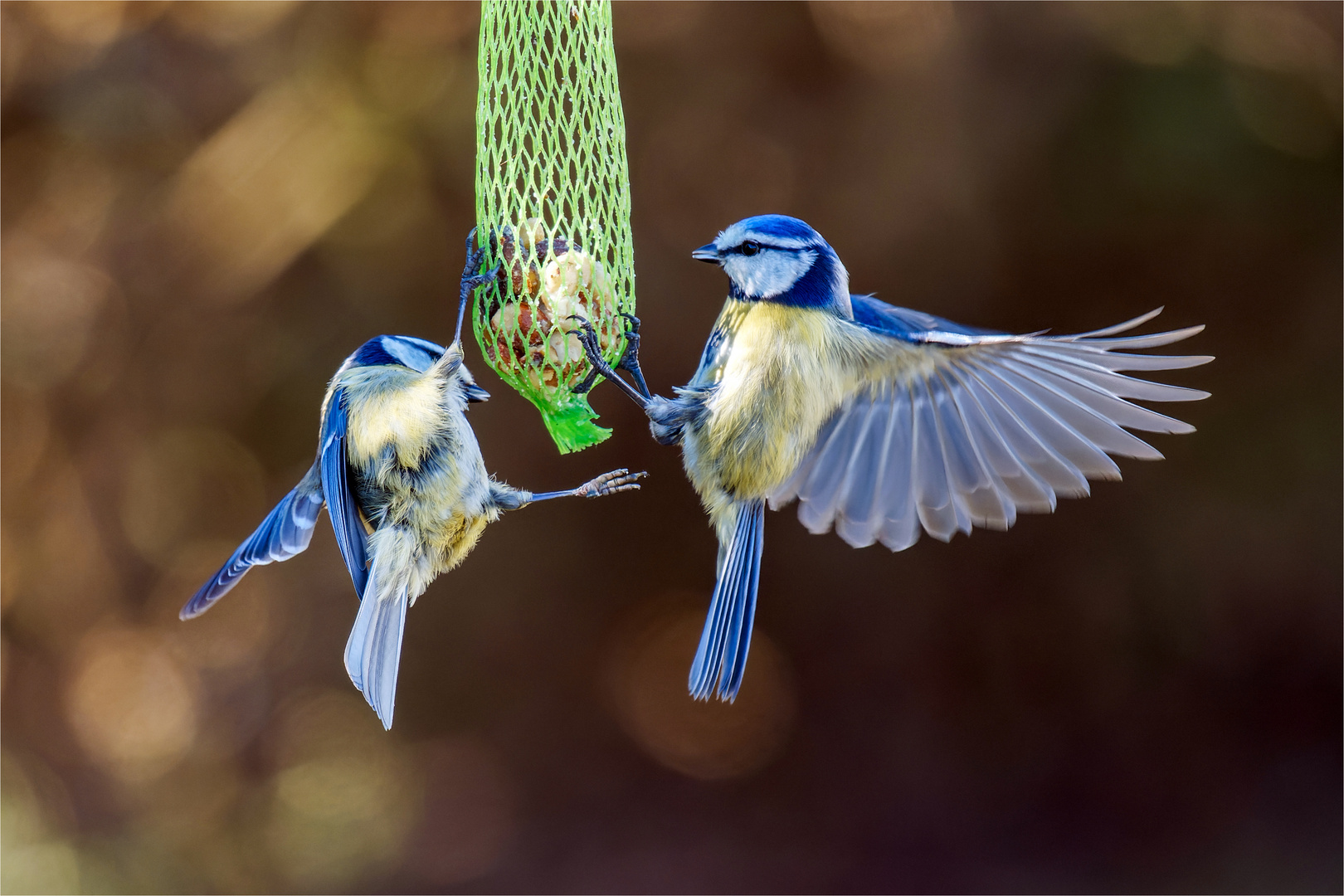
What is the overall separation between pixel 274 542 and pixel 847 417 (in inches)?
47.4

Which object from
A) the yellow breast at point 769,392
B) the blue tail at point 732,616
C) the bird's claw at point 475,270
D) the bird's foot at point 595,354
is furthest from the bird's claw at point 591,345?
the blue tail at point 732,616

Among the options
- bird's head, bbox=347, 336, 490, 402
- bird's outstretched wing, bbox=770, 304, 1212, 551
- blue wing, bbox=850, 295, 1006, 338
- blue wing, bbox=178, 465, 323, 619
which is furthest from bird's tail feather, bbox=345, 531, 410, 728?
blue wing, bbox=850, 295, 1006, 338

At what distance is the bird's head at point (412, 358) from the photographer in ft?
7.04

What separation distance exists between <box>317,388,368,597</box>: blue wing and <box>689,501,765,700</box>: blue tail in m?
0.68

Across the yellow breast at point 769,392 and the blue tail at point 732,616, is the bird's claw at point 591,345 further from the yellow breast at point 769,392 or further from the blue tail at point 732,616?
the blue tail at point 732,616

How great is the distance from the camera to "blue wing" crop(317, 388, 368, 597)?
2.09 meters

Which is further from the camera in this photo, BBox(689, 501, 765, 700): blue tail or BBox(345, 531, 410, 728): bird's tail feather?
BBox(689, 501, 765, 700): blue tail

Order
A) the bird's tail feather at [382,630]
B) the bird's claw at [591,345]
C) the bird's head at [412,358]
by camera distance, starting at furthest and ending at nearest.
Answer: the bird's head at [412,358] → the bird's tail feather at [382,630] → the bird's claw at [591,345]

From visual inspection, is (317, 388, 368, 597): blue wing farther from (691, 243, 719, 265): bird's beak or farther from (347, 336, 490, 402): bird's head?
(691, 243, 719, 265): bird's beak

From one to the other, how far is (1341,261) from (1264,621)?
57.6 inches

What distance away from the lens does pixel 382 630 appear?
6.88ft

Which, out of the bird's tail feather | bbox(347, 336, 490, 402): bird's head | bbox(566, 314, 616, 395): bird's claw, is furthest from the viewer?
bbox(347, 336, 490, 402): bird's head

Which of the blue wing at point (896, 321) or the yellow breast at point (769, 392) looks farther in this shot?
the blue wing at point (896, 321)

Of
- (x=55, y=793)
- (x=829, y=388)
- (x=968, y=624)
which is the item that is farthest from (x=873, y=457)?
(x=55, y=793)
